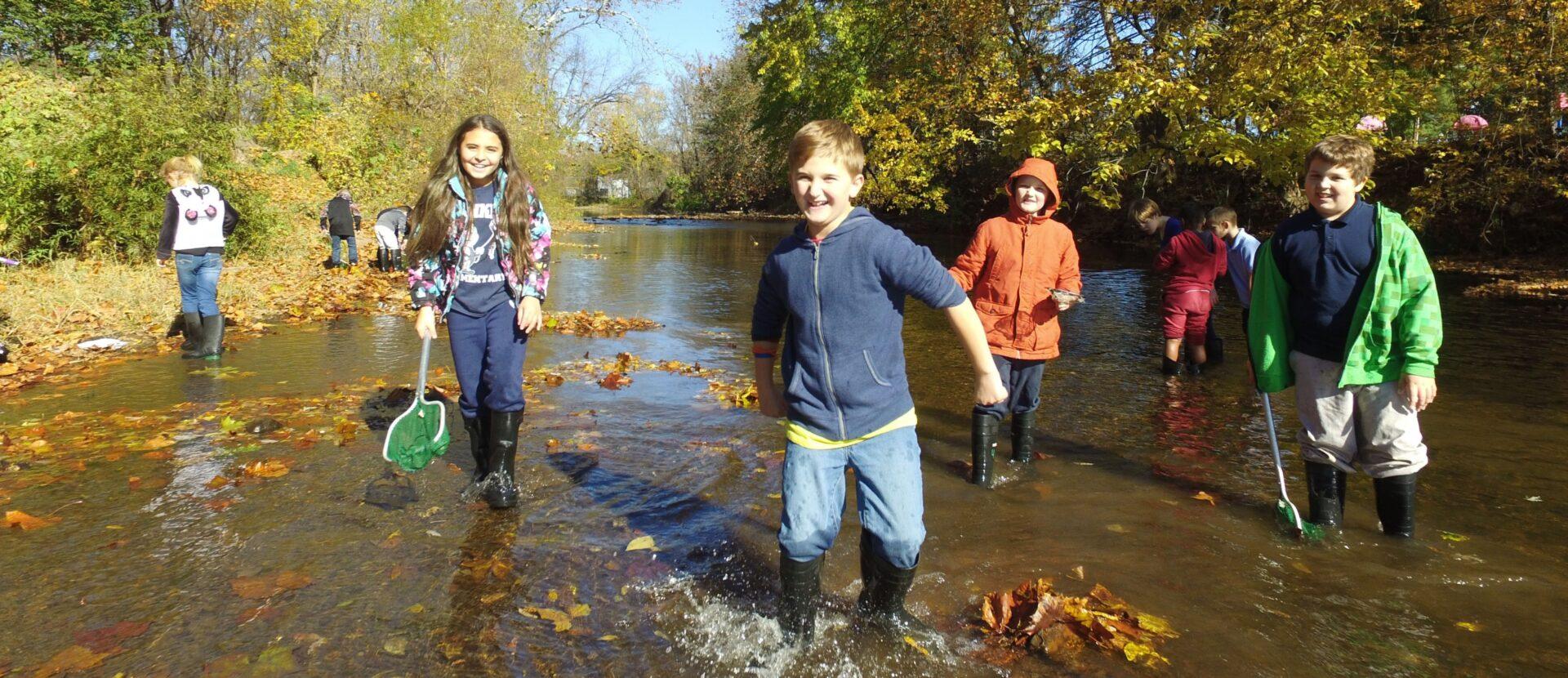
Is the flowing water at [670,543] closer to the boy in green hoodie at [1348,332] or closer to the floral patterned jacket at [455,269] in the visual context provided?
the boy in green hoodie at [1348,332]

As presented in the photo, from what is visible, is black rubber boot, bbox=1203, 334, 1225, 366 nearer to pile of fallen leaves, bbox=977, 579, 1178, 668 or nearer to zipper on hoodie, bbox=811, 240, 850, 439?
pile of fallen leaves, bbox=977, 579, 1178, 668

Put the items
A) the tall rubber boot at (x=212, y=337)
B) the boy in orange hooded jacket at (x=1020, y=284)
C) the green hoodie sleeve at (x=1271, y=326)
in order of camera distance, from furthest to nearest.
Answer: the tall rubber boot at (x=212, y=337) → the boy in orange hooded jacket at (x=1020, y=284) → the green hoodie sleeve at (x=1271, y=326)

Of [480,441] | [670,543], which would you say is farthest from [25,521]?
[670,543]

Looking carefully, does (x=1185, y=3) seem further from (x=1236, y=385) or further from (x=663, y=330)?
(x=663, y=330)

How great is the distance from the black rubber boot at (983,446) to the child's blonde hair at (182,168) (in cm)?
769

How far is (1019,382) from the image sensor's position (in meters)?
5.28

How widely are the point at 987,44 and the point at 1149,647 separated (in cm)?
1721

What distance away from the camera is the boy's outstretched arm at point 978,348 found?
302 cm

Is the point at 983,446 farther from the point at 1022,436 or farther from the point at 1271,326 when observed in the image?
the point at 1271,326

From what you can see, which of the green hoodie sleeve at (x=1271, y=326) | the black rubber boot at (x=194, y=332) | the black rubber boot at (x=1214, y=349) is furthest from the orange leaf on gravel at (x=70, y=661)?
the black rubber boot at (x=1214, y=349)

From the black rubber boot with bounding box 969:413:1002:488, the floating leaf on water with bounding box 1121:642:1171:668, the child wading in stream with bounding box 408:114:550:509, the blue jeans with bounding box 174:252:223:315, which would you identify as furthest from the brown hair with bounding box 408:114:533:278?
the blue jeans with bounding box 174:252:223:315

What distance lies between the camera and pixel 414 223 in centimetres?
432

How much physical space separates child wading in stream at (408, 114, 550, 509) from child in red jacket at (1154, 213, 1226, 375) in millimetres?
5984

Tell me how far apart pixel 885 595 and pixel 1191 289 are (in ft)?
20.0
